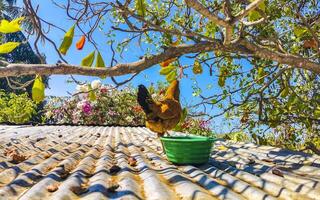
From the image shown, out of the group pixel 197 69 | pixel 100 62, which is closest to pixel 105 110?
pixel 197 69

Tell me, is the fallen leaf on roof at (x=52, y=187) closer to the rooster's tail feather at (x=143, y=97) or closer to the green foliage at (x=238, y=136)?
the rooster's tail feather at (x=143, y=97)

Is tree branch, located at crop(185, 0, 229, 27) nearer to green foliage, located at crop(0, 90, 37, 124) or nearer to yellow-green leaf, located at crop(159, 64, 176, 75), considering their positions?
yellow-green leaf, located at crop(159, 64, 176, 75)

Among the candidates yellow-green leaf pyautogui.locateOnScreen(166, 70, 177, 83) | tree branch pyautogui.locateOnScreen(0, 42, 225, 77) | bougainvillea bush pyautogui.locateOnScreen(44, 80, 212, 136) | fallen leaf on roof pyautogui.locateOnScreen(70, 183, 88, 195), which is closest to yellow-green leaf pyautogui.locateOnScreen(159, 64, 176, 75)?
yellow-green leaf pyautogui.locateOnScreen(166, 70, 177, 83)

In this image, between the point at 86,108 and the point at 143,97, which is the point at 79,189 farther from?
the point at 86,108

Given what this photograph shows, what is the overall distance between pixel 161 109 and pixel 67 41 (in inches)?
54.5

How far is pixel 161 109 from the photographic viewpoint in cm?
369

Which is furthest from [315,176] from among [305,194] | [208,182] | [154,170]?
[154,170]

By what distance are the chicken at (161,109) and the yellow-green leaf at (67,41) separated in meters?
1.16

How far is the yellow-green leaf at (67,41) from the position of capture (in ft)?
8.59

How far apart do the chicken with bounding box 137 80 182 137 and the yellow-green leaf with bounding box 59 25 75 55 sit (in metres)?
1.16

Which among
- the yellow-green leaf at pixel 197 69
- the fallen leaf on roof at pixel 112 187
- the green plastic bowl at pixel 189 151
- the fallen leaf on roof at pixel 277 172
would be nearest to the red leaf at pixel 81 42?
the green plastic bowl at pixel 189 151

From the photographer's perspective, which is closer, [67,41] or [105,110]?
[67,41]

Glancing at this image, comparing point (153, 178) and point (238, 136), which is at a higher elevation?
point (238, 136)

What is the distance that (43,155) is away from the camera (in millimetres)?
3734
